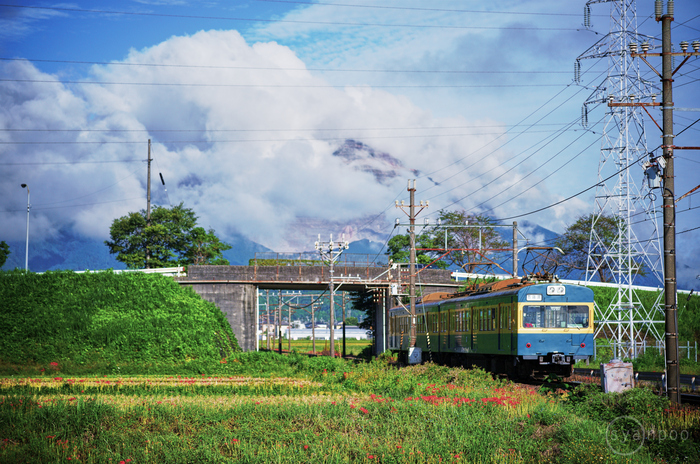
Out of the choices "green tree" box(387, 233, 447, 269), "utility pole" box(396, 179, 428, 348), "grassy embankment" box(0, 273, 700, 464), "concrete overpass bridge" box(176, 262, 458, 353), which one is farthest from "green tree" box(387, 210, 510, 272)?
"grassy embankment" box(0, 273, 700, 464)

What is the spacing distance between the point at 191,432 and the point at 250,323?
37370mm

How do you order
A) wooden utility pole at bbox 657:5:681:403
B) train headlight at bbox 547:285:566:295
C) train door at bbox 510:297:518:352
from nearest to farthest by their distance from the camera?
1. wooden utility pole at bbox 657:5:681:403
2. train door at bbox 510:297:518:352
3. train headlight at bbox 547:285:566:295

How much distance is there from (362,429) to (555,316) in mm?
13310

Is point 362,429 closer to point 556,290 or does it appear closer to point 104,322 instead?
point 556,290

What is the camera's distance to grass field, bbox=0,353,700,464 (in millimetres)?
12055

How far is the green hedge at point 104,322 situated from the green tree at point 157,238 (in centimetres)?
2455

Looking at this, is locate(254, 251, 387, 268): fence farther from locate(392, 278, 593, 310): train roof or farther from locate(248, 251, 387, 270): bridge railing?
locate(392, 278, 593, 310): train roof

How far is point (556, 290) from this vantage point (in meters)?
24.8

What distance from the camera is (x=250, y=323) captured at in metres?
50.9

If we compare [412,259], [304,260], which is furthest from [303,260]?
[412,259]

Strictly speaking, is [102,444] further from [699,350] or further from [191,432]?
[699,350]

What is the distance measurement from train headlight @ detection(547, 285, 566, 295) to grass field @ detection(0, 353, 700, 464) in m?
Result: 6.05

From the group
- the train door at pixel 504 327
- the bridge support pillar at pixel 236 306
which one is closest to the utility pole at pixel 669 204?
the train door at pixel 504 327

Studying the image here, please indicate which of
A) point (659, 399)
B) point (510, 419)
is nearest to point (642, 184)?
point (659, 399)
